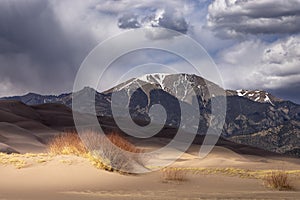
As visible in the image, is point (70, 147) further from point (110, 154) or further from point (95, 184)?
point (95, 184)

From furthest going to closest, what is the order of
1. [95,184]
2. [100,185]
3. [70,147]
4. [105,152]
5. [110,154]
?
[70,147], [105,152], [110,154], [95,184], [100,185]

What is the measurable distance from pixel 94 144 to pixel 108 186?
16.7 feet

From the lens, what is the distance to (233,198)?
18891 millimetres

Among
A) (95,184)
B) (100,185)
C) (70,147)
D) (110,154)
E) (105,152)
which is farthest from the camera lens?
(70,147)

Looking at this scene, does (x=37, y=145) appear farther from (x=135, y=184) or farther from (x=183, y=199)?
(x=183, y=199)

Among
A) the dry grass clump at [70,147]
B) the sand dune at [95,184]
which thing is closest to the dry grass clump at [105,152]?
the dry grass clump at [70,147]

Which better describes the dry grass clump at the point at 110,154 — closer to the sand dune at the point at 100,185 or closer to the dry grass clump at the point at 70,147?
the sand dune at the point at 100,185

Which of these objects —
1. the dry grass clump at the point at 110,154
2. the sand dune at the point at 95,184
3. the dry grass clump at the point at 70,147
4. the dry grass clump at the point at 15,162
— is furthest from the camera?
the dry grass clump at the point at 70,147

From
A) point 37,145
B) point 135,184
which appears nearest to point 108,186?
point 135,184

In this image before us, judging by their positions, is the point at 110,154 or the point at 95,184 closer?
the point at 95,184

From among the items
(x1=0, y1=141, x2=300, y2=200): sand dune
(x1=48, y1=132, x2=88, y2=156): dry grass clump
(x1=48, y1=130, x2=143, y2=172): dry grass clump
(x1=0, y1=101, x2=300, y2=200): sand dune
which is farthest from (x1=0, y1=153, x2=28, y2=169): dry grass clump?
(x1=48, y1=132, x2=88, y2=156): dry grass clump

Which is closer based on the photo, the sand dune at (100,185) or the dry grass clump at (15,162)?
the sand dune at (100,185)

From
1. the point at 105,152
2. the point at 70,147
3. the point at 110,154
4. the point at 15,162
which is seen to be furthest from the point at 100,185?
the point at 70,147

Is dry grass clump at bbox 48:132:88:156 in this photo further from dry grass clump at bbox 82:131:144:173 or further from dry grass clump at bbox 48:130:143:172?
dry grass clump at bbox 82:131:144:173
